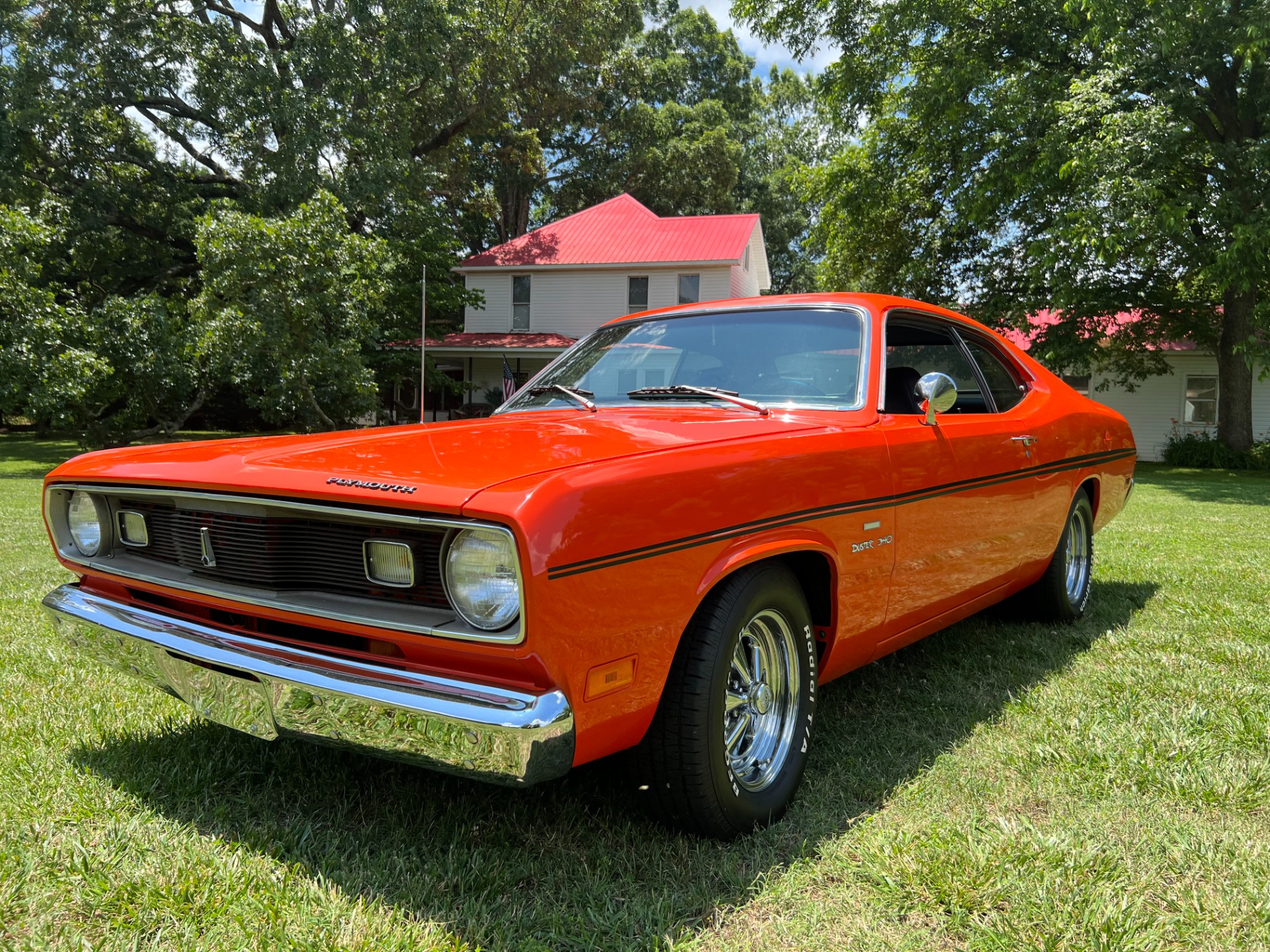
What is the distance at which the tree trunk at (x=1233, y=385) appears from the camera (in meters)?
18.5

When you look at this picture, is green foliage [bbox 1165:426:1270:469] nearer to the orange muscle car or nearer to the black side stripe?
the black side stripe

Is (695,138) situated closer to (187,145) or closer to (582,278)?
(582,278)

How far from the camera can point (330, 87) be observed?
1948cm

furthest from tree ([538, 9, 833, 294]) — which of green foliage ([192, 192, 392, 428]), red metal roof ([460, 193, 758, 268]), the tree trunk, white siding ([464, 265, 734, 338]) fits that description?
green foliage ([192, 192, 392, 428])

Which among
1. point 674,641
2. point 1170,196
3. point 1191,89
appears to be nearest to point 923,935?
point 674,641

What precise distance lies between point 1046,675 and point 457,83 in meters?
22.0

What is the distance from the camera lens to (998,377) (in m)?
4.23

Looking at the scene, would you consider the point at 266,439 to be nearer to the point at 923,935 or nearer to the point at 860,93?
the point at 923,935

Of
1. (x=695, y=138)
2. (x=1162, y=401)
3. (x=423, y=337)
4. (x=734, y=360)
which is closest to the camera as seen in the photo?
(x=734, y=360)

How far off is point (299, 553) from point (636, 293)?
23364mm

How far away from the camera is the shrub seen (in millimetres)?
19281

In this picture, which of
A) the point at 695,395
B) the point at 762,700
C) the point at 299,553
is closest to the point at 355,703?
the point at 299,553

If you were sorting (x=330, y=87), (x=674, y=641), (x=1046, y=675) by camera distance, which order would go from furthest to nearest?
(x=330, y=87) → (x=1046, y=675) → (x=674, y=641)

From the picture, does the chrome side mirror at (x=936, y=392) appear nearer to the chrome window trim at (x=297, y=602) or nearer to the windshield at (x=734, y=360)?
the windshield at (x=734, y=360)
